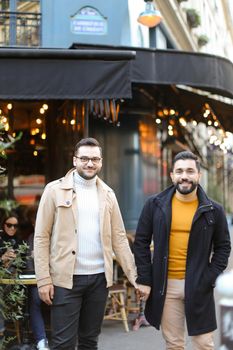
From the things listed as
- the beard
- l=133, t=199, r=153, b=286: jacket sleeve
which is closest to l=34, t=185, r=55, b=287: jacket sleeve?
l=133, t=199, r=153, b=286: jacket sleeve

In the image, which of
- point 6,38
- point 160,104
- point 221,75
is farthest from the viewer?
point 160,104

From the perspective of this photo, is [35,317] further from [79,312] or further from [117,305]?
[117,305]

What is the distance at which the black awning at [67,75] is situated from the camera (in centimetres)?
676

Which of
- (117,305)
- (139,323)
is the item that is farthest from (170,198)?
(117,305)

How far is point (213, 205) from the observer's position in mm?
4414

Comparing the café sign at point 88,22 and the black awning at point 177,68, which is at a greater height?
the café sign at point 88,22

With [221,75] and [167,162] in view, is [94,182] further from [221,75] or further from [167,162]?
[167,162]

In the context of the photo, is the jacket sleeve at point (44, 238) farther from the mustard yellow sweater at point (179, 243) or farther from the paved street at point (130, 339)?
the paved street at point (130, 339)

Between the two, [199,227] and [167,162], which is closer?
[199,227]

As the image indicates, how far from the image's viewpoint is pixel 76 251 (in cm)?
430

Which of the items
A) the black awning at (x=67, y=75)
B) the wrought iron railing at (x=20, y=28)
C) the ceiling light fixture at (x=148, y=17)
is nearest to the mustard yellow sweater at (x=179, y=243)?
the black awning at (x=67, y=75)

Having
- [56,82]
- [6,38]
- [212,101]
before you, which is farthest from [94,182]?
[212,101]

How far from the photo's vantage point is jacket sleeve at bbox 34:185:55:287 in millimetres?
4234

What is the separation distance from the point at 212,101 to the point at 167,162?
444 centimetres
